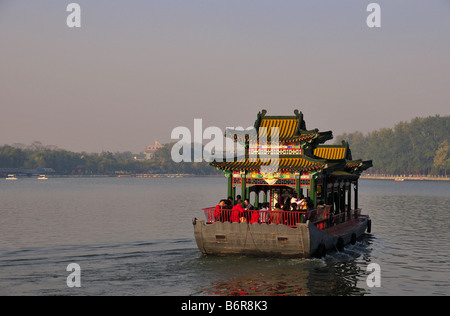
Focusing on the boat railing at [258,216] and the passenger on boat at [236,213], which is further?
the passenger on boat at [236,213]

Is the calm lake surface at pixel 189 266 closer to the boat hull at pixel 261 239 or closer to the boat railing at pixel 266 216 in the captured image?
the boat hull at pixel 261 239

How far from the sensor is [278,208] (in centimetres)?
2998

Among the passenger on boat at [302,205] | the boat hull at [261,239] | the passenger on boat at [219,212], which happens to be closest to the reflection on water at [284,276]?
the boat hull at [261,239]

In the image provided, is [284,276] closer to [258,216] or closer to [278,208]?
[258,216]

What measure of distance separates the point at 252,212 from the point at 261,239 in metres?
1.46

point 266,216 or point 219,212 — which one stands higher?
point 219,212

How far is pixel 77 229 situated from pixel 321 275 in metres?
28.7

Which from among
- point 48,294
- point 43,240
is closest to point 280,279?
point 48,294

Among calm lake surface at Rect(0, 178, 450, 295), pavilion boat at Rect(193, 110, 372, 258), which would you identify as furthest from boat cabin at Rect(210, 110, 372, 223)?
calm lake surface at Rect(0, 178, 450, 295)

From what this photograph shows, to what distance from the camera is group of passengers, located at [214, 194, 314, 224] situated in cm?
2956

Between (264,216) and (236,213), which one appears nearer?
(264,216)

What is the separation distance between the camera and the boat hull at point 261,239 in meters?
28.7

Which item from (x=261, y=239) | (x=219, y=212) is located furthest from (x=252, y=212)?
(x=219, y=212)

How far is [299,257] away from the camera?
2905cm
